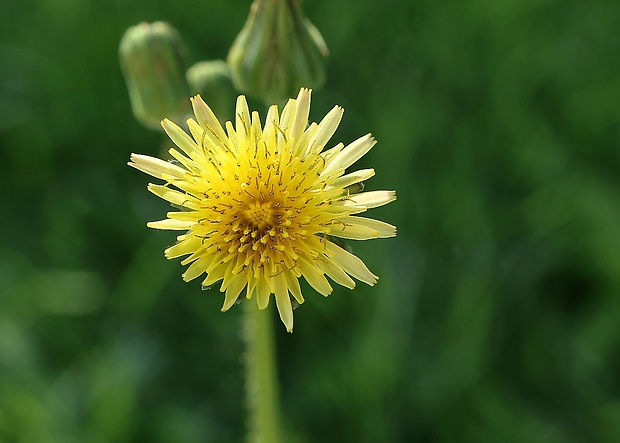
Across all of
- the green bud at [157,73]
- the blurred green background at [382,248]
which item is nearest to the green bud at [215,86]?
the green bud at [157,73]

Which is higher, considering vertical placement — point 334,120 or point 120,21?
point 120,21

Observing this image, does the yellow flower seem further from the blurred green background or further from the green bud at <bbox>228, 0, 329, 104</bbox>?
the blurred green background

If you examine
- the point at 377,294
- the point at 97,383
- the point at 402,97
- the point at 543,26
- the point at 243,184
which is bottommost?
the point at 97,383

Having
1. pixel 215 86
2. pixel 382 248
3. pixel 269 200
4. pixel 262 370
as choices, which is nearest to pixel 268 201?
pixel 269 200

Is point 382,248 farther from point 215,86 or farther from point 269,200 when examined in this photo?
point 269,200

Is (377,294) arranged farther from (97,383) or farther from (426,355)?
(97,383)

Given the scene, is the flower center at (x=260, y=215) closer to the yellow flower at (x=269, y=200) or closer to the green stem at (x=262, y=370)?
the yellow flower at (x=269, y=200)

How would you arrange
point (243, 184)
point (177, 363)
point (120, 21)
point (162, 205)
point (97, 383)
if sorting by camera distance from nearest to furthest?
point (243, 184) → point (97, 383) → point (177, 363) → point (162, 205) → point (120, 21)

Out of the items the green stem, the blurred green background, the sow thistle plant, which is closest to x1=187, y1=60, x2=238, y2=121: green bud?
the sow thistle plant

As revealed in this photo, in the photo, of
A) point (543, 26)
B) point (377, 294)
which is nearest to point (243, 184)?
point (377, 294)
